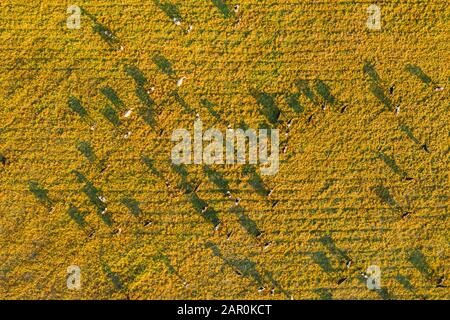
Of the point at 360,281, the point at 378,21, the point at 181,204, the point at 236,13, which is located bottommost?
the point at 360,281

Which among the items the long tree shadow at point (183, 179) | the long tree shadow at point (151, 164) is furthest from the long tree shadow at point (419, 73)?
the long tree shadow at point (151, 164)

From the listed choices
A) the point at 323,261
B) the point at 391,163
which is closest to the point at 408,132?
the point at 391,163

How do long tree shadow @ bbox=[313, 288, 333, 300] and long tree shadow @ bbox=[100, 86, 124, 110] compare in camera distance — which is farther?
long tree shadow @ bbox=[313, 288, 333, 300]

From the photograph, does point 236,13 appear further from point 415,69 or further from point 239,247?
point 239,247

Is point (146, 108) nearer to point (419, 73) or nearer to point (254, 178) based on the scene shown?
point (254, 178)

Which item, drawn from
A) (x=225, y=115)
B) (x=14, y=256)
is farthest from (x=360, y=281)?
(x=14, y=256)

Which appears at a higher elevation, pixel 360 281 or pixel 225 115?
pixel 225 115

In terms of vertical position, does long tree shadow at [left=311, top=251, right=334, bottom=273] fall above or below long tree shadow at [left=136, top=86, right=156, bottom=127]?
below

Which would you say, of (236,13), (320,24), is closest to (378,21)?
(320,24)

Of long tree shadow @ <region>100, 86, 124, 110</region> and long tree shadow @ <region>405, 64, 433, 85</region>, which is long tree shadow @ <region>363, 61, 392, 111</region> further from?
long tree shadow @ <region>100, 86, 124, 110</region>

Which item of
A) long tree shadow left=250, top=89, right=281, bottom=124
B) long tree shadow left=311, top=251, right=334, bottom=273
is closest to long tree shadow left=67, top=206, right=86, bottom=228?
long tree shadow left=250, top=89, right=281, bottom=124
